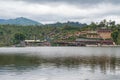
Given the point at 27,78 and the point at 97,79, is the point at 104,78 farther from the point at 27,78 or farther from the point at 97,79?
the point at 27,78

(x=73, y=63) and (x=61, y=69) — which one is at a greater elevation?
(x=61, y=69)

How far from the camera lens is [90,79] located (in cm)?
4519

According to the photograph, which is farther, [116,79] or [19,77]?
[19,77]

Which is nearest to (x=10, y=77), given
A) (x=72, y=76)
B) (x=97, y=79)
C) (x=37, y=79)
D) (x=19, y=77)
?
(x=19, y=77)

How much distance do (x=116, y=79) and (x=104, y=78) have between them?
6.16 feet

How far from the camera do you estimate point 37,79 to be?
45969mm

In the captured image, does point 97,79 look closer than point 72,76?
Yes

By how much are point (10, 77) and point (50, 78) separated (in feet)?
19.3

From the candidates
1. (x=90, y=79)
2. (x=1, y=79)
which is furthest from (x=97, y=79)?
(x=1, y=79)

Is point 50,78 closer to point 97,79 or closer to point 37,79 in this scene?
point 37,79

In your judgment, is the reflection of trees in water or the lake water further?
the reflection of trees in water

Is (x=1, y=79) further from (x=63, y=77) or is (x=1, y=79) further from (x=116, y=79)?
(x=116, y=79)

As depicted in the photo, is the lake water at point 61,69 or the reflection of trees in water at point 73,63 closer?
the lake water at point 61,69

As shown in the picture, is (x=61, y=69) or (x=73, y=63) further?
(x=73, y=63)
